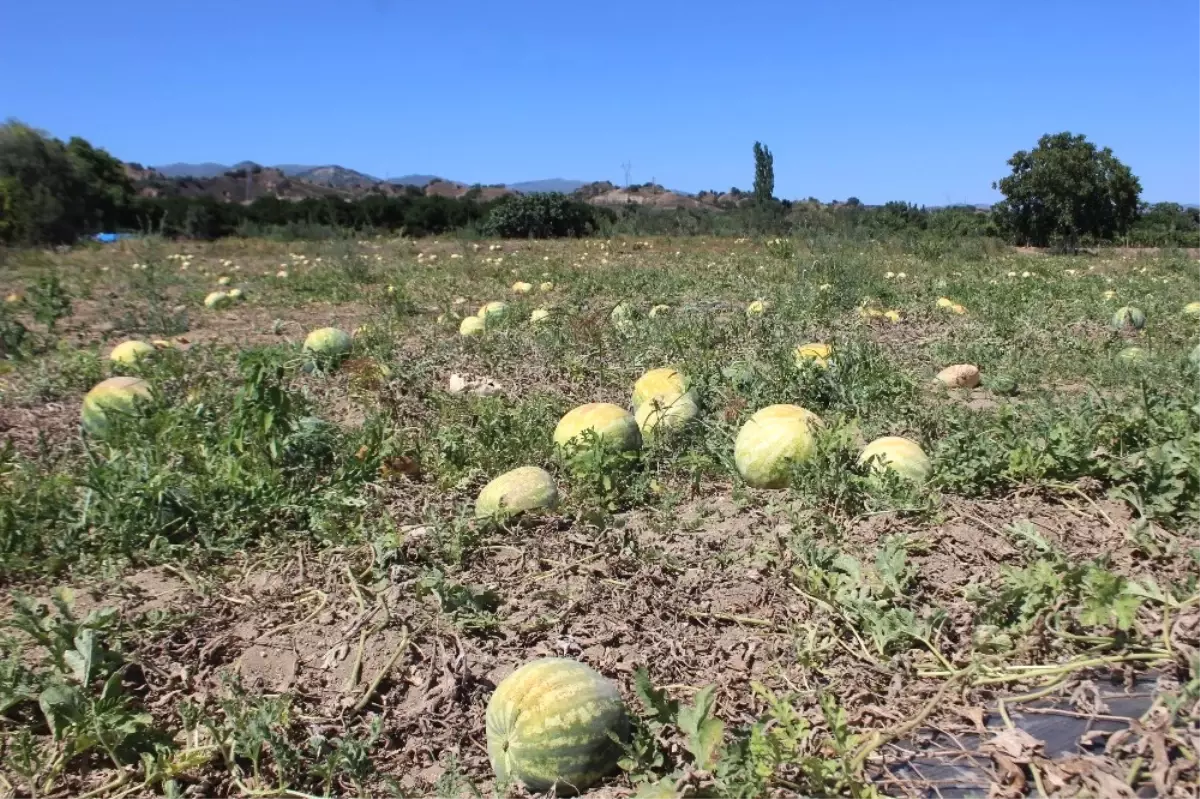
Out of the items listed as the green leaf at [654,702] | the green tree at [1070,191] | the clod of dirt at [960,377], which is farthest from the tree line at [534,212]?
the green leaf at [654,702]

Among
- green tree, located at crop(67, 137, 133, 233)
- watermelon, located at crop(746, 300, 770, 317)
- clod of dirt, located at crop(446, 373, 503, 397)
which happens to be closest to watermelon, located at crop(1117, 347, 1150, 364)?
watermelon, located at crop(746, 300, 770, 317)

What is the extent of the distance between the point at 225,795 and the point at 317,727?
10.5 inches

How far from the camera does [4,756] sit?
7.25 ft

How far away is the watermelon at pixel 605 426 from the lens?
13.3 ft

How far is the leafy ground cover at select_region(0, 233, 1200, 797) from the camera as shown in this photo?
2119 mm

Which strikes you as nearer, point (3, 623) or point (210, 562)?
Answer: point (3, 623)

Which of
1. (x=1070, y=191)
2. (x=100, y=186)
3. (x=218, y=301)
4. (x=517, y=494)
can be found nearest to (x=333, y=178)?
(x=100, y=186)

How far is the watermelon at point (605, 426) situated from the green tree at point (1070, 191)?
28244 mm

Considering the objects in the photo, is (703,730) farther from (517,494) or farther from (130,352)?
(130,352)

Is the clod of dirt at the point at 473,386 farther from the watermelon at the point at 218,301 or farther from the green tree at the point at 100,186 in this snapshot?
the green tree at the point at 100,186

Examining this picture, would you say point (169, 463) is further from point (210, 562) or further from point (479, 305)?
point (479, 305)

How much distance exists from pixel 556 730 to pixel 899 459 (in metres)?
2.04

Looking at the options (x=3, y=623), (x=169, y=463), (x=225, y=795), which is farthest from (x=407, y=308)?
(x=225, y=795)

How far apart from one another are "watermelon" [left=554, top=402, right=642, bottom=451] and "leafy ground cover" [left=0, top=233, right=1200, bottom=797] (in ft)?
0.38
